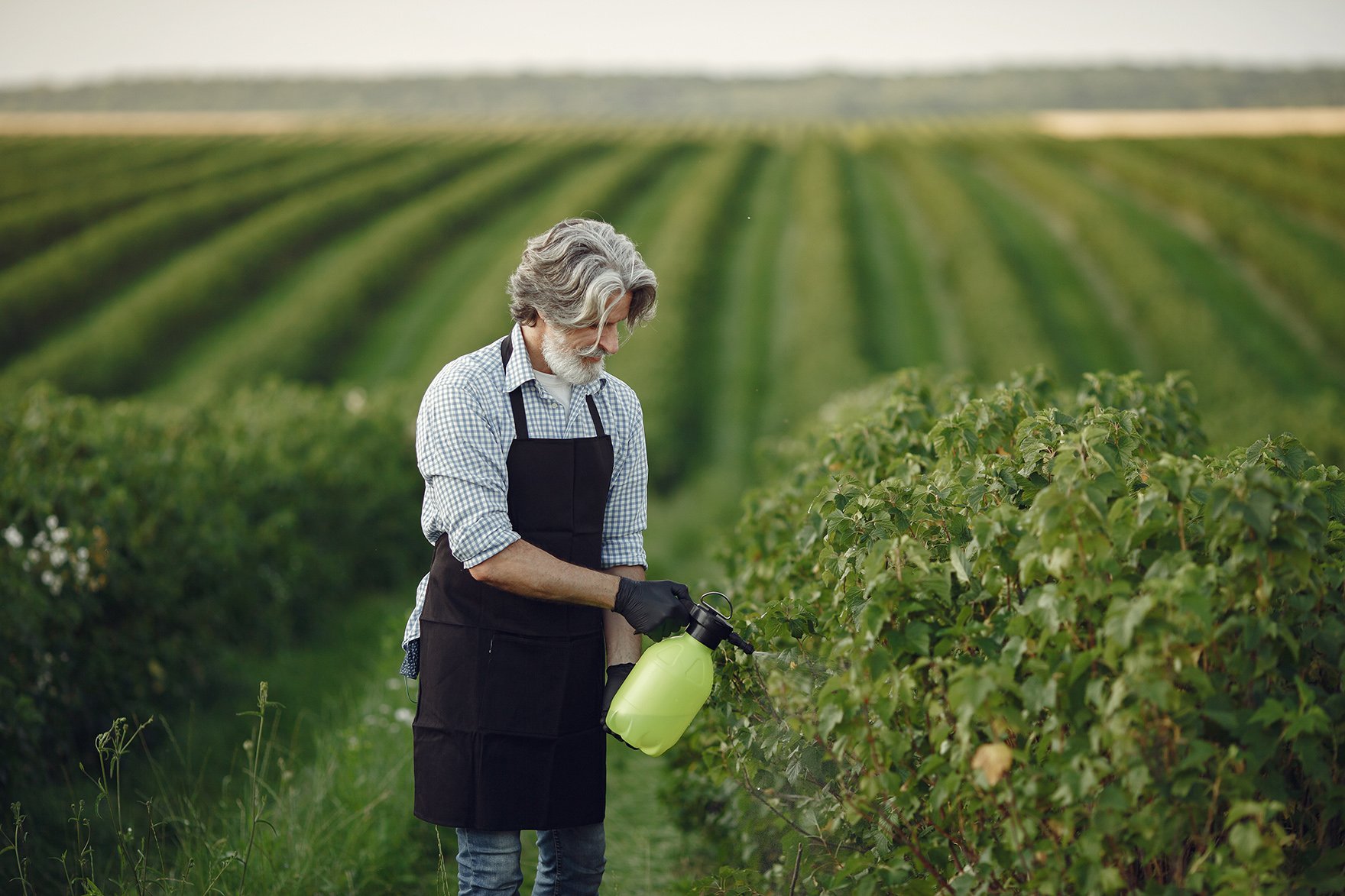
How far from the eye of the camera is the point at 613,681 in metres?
2.50

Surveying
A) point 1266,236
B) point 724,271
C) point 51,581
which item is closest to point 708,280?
point 724,271

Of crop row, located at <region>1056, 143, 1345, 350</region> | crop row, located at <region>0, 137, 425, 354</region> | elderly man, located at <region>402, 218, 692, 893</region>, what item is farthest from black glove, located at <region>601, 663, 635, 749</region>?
crop row, located at <region>1056, 143, 1345, 350</region>

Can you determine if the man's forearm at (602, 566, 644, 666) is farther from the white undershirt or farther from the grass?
the grass

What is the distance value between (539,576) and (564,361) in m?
0.53

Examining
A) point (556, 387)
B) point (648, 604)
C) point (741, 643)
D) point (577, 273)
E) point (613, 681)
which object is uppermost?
point (577, 273)

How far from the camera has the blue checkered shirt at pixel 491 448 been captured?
7.27 feet

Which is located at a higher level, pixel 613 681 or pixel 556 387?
pixel 556 387

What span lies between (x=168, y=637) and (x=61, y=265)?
55.0 feet

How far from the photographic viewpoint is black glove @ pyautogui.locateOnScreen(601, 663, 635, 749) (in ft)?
8.14

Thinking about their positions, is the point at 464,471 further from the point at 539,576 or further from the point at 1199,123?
the point at 1199,123

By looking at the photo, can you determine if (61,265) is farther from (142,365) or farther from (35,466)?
(35,466)

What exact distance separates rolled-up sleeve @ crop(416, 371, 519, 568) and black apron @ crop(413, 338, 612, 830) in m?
0.10

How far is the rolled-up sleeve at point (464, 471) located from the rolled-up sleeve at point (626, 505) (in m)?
0.37

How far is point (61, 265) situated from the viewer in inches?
730
